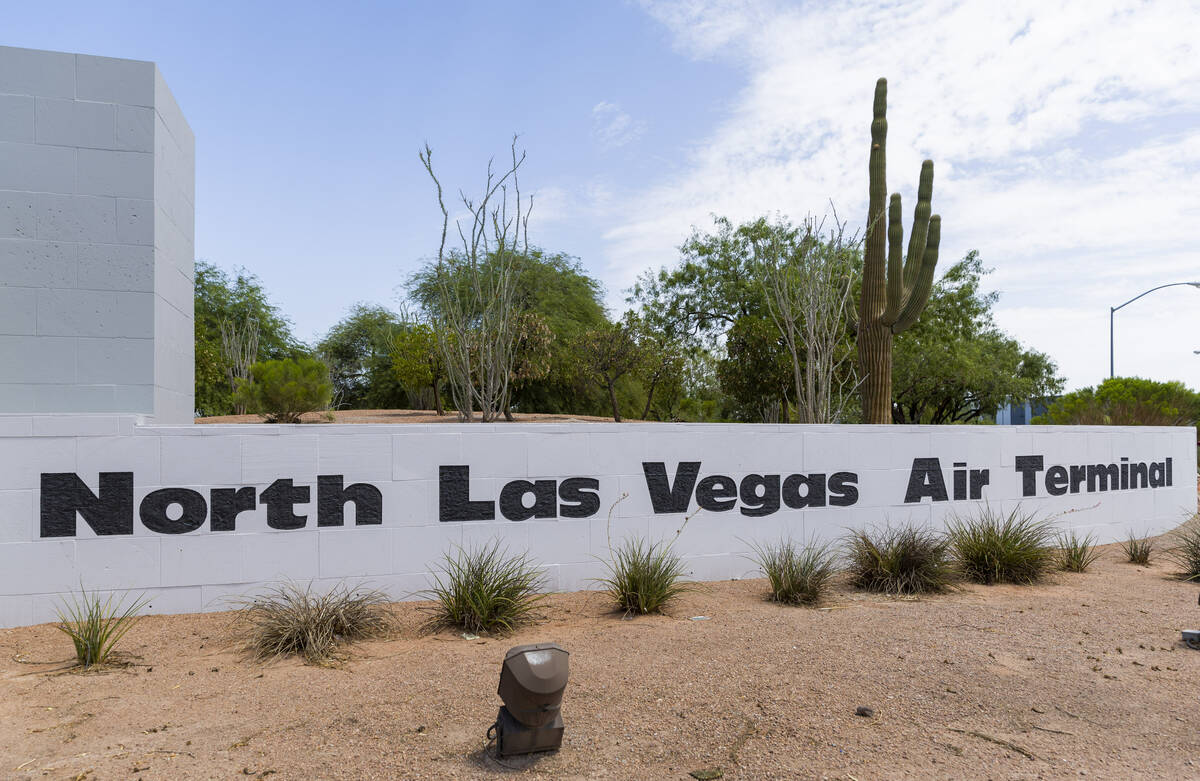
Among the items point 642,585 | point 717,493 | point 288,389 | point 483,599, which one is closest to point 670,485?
point 717,493

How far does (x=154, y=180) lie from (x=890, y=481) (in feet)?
27.8

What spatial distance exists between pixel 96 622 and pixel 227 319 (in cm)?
3821

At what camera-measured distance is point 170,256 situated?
27.2 ft

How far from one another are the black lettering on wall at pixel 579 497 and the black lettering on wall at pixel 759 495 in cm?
168

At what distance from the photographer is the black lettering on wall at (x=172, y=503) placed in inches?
265

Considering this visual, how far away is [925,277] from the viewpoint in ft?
48.2

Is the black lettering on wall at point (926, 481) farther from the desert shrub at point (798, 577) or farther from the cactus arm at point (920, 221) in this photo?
the cactus arm at point (920, 221)

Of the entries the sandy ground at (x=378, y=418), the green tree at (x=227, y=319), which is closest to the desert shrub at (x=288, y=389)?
the sandy ground at (x=378, y=418)

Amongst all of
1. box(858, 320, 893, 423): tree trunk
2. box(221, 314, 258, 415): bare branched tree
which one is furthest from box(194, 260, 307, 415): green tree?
box(858, 320, 893, 423): tree trunk

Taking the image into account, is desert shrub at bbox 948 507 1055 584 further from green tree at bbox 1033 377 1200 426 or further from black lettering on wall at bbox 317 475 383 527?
green tree at bbox 1033 377 1200 426

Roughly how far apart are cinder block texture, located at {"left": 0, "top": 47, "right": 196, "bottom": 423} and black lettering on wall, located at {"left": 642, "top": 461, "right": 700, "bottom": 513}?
4.82 meters

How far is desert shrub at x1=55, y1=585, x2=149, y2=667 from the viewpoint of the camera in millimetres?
5590

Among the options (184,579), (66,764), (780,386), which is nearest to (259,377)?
(780,386)

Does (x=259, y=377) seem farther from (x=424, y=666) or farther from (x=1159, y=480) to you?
(x=1159, y=480)
